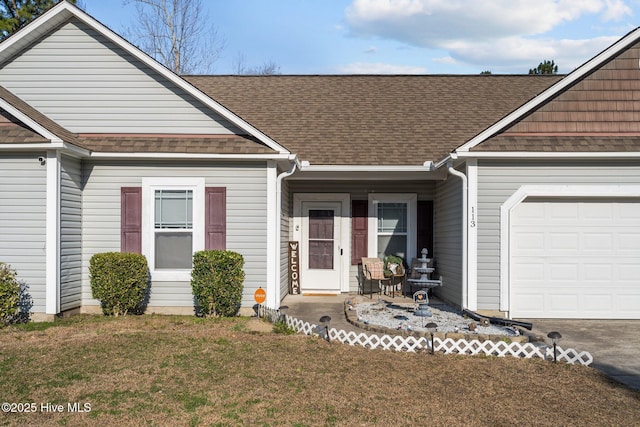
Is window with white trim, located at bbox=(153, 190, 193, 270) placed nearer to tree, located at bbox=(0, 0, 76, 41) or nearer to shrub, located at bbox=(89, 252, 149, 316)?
shrub, located at bbox=(89, 252, 149, 316)

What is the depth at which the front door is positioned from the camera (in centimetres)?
1299

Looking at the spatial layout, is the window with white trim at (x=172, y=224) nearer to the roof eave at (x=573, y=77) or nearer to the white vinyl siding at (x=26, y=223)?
the white vinyl siding at (x=26, y=223)

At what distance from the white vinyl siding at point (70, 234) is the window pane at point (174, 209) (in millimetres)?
1368

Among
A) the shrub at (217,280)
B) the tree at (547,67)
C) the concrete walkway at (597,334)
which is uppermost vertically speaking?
the tree at (547,67)

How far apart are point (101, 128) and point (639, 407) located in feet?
30.5

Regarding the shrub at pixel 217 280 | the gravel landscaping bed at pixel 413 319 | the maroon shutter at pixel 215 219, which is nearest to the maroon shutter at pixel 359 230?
the gravel landscaping bed at pixel 413 319

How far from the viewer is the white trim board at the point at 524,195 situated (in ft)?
31.4

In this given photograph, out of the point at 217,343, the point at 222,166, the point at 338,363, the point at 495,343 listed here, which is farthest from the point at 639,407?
the point at 222,166

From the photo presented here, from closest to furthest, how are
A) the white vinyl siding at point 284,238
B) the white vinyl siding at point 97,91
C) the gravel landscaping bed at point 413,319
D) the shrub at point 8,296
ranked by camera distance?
the gravel landscaping bed at point 413,319 < the shrub at point 8,296 < the white vinyl siding at point 97,91 < the white vinyl siding at point 284,238

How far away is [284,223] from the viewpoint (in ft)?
39.7

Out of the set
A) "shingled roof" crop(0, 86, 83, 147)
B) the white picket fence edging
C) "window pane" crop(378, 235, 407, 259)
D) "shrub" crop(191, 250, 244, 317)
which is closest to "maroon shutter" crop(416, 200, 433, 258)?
"window pane" crop(378, 235, 407, 259)

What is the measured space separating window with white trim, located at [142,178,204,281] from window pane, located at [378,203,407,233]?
467cm

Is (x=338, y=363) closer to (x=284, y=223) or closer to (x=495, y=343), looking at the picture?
(x=495, y=343)

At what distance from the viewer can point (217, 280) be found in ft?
30.5
